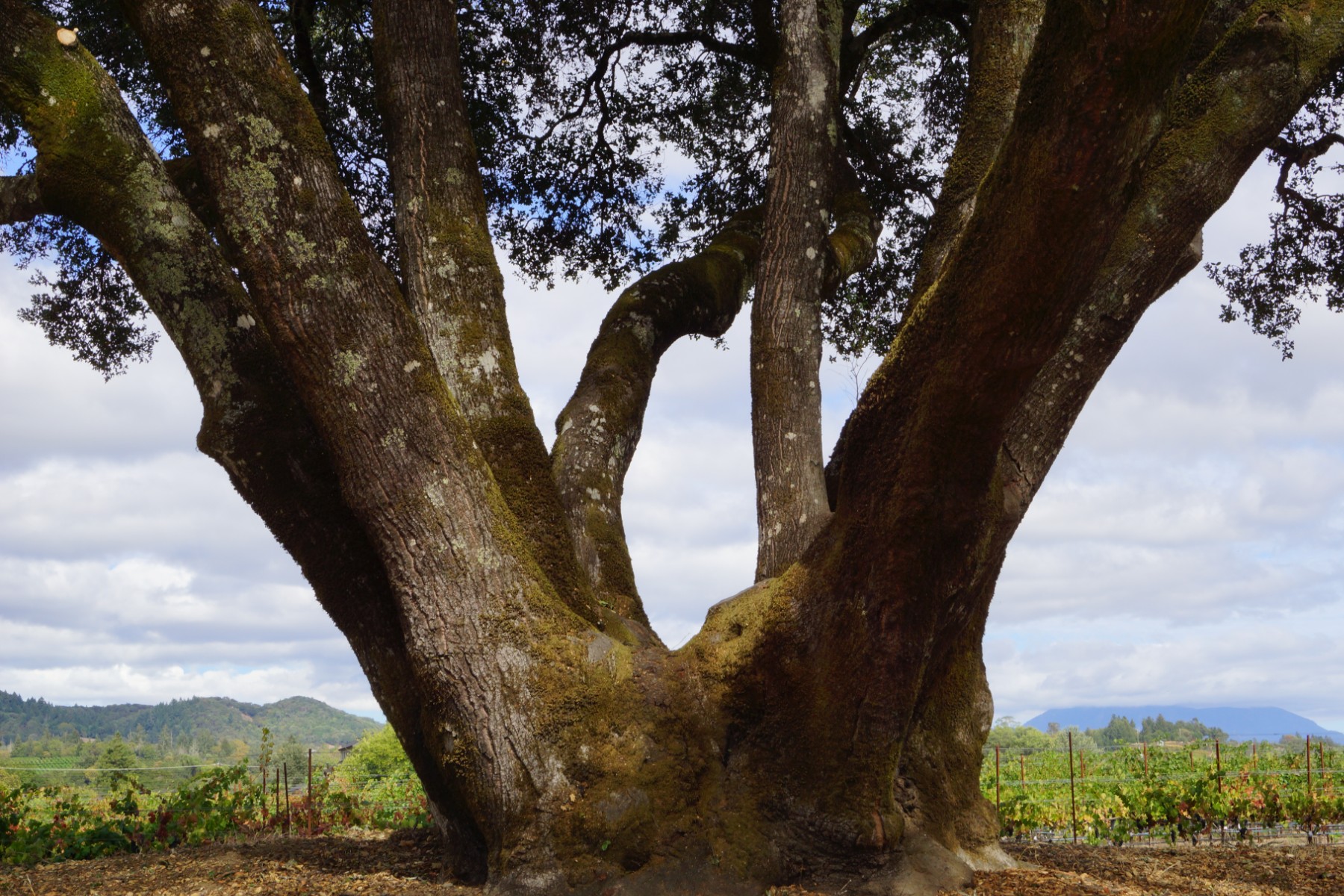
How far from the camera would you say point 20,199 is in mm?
4668

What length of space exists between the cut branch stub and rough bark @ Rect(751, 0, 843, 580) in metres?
0.83

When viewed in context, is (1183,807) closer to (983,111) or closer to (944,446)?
(983,111)

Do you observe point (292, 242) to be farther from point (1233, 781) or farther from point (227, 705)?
point (227, 705)

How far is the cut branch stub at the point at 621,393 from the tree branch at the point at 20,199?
9.52 feet

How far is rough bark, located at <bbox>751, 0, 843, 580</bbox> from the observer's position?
209 inches

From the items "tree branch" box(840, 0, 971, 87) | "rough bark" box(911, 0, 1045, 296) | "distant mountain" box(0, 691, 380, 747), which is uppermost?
"tree branch" box(840, 0, 971, 87)

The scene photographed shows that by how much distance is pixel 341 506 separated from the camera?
4477 mm

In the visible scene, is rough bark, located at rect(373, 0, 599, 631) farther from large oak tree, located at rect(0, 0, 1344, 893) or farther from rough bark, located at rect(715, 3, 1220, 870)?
rough bark, located at rect(715, 3, 1220, 870)

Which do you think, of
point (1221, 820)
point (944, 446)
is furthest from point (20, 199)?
point (1221, 820)

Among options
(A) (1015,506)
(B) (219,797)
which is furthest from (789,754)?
(B) (219,797)

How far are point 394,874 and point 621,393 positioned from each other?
9.66 ft

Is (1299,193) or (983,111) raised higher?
(1299,193)

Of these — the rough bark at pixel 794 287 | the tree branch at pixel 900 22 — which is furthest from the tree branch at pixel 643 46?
the rough bark at pixel 794 287

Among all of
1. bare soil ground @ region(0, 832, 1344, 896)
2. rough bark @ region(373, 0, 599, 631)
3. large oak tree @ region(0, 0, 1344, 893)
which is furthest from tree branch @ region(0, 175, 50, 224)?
bare soil ground @ region(0, 832, 1344, 896)
